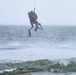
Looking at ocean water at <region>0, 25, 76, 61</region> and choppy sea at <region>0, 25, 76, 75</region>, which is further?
ocean water at <region>0, 25, 76, 61</region>

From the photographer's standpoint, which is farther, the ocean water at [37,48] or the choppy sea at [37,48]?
the ocean water at [37,48]

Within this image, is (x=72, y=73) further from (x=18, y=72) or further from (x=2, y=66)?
(x=2, y=66)

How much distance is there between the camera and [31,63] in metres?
28.2

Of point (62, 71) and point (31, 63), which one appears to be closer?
point (62, 71)

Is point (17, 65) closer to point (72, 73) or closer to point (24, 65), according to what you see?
point (24, 65)

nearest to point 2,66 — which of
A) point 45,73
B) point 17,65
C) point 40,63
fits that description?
point 17,65

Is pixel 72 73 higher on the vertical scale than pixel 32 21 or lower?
lower

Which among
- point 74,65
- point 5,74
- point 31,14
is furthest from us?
point 74,65

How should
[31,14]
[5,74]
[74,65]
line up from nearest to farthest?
[5,74]
[31,14]
[74,65]

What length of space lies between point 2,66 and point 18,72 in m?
3.73

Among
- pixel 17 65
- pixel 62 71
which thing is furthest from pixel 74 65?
pixel 17 65

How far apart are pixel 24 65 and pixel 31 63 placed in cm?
112

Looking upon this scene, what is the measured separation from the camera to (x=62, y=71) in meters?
23.8

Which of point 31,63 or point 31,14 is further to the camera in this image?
point 31,63
